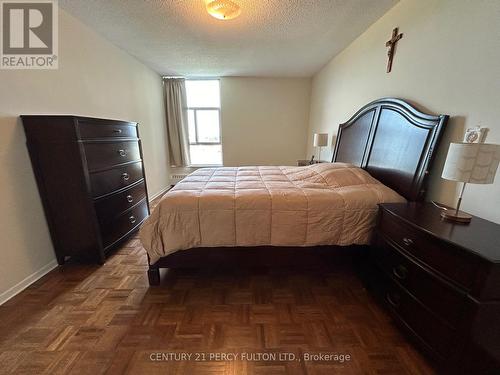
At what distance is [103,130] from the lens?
200cm

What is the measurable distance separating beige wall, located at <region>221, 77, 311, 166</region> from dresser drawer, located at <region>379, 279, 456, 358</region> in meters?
3.74

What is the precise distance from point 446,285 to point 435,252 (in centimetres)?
15

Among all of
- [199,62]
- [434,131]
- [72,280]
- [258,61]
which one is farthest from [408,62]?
[72,280]

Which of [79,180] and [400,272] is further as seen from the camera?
[79,180]

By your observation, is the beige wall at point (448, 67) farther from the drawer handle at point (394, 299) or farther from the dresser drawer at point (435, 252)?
the drawer handle at point (394, 299)

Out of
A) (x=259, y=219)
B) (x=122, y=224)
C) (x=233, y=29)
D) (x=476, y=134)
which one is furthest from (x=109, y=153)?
(x=476, y=134)

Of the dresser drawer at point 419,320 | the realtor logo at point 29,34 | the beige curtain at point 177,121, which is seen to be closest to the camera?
the dresser drawer at point 419,320

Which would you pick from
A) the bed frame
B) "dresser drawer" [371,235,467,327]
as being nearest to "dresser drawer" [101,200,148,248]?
the bed frame

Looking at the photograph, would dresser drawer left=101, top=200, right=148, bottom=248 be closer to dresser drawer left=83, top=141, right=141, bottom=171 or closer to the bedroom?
the bedroom

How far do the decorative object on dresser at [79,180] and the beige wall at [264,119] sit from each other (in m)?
2.73

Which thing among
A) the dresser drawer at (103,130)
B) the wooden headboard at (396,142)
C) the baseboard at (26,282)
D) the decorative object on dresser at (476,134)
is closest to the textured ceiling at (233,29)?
the wooden headboard at (396,142)

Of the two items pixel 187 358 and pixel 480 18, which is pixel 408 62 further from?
pixel 187 358

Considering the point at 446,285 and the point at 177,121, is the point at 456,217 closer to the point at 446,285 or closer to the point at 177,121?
the point at 446,285

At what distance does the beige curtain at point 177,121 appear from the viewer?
173 inches
